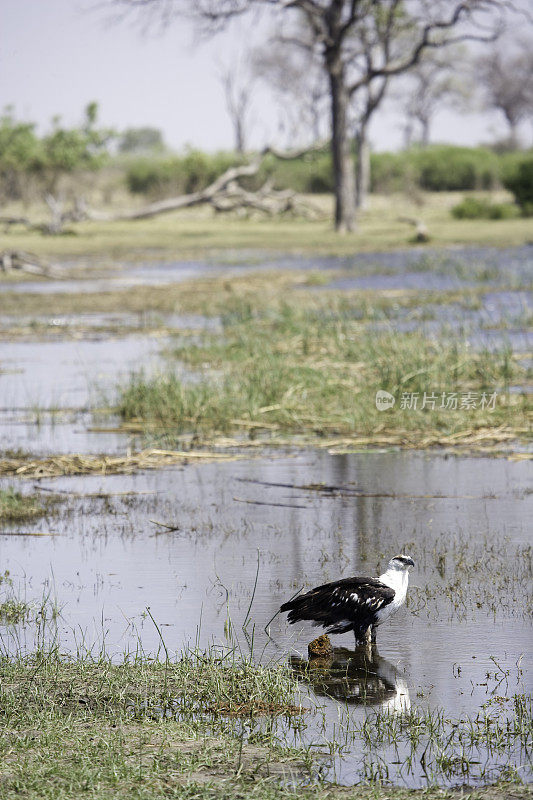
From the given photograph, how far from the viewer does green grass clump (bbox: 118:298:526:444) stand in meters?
11.4

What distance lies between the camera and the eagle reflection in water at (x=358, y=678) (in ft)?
16.9

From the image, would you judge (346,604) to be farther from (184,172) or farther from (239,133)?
(239,133)

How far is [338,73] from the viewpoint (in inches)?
1667

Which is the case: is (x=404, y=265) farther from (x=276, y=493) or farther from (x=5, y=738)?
(x=5, y=738)

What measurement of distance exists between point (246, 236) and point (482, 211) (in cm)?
981

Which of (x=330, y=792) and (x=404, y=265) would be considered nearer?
(x=330, y=792)

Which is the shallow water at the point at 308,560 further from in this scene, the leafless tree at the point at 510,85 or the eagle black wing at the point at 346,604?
the leafless tree at the point at 510,85

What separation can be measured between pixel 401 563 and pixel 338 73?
1520 inches

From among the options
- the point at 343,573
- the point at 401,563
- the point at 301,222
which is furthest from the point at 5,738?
the point at 301,222

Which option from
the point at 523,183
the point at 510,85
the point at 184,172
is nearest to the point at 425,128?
the point at 510,85

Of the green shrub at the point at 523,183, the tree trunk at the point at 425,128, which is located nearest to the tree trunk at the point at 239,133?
the tree trunk at the point at 425,128

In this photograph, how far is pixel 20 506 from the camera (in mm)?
8617

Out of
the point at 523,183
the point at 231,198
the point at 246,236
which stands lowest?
the point at 246,236

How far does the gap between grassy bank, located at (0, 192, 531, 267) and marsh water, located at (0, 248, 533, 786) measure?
2655 centimetres
